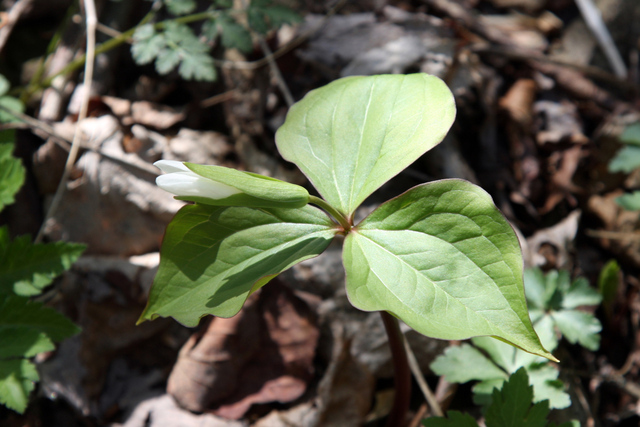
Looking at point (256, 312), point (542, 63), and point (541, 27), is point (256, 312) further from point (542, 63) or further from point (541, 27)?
point (541, 27)

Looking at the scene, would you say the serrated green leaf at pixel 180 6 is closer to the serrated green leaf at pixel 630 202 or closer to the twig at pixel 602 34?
the serrated green leaf at pixel 630 202

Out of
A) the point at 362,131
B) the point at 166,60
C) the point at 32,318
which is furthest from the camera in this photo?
the point at 166,60

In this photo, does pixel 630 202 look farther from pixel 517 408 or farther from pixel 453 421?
pixel 453 421

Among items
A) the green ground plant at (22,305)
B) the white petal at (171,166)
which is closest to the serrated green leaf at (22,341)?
the green ground plant at (22,305)

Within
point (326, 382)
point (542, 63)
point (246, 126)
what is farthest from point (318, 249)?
point (542, 63)

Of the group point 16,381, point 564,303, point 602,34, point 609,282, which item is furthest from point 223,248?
point 602,34

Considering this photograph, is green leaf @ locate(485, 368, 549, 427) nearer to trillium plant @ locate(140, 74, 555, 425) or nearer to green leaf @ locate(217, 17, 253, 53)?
trillium plant @ locate(140, 74, 555, 425)
